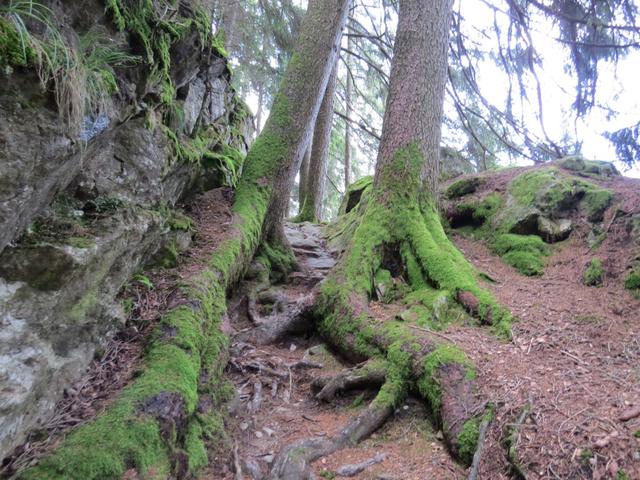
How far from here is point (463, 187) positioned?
8.23 metres

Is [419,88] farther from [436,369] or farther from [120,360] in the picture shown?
[120,360]

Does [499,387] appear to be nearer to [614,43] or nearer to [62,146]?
[62,146]

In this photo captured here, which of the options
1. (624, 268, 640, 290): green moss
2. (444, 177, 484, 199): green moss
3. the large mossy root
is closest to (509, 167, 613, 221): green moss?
(444, 177, 484, 199): green moss

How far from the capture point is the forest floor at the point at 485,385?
2.61 metres

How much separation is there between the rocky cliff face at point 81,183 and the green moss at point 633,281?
532 cm

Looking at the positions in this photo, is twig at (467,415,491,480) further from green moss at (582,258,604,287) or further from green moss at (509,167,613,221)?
green moss at (509,167,613,221)

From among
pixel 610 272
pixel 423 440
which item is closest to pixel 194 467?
pixel 423 440

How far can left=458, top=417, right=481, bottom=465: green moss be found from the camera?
2.93 m

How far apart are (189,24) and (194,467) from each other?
4.47m

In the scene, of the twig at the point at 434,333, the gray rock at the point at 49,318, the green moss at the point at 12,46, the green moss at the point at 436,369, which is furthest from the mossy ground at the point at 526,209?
the green moss at the point at 12,46

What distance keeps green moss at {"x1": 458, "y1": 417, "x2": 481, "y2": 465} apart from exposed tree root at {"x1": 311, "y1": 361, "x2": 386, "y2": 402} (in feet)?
3.18

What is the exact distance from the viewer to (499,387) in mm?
3289

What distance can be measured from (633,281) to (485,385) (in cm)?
279

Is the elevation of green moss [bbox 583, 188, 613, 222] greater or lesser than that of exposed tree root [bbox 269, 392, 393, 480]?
greater
